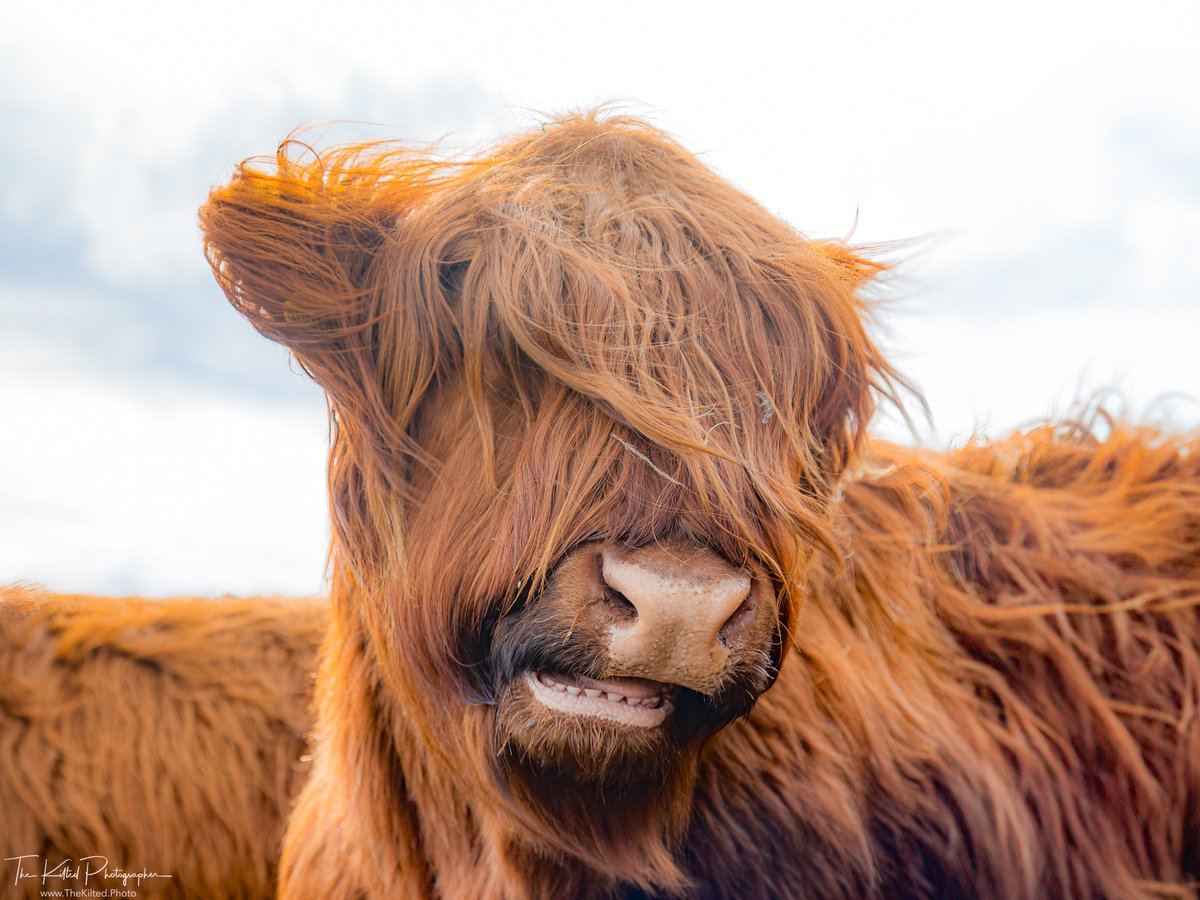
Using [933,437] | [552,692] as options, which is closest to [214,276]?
[552,692]

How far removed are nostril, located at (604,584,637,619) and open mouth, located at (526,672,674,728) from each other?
0.13m

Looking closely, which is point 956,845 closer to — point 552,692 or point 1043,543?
point 1043,543

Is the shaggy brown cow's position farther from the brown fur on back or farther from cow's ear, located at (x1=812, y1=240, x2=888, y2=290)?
the brown fur on back

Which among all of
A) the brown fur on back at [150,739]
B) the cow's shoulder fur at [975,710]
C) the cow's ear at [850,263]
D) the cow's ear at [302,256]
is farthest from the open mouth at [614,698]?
the brown fur on back at [150,739]

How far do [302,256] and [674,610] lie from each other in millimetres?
1013

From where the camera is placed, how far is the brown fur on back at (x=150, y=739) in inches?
152

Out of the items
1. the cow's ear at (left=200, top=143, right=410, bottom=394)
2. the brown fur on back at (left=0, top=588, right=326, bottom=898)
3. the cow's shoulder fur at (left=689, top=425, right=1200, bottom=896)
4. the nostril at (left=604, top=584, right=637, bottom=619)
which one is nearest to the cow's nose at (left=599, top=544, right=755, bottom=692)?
the nostril at (left=604, top=584, right=637, bottom=619)

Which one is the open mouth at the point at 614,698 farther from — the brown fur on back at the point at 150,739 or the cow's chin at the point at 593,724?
the brown fur on back at the point at 150,739

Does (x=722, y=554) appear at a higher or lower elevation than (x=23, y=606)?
higher

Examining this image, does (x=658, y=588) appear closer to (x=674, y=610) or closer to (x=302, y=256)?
(x=674, y=610)

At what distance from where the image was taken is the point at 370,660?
2.33 metres

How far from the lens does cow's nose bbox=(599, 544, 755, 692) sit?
1.55 metres

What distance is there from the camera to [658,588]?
156cm

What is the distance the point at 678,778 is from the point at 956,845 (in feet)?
2.29
